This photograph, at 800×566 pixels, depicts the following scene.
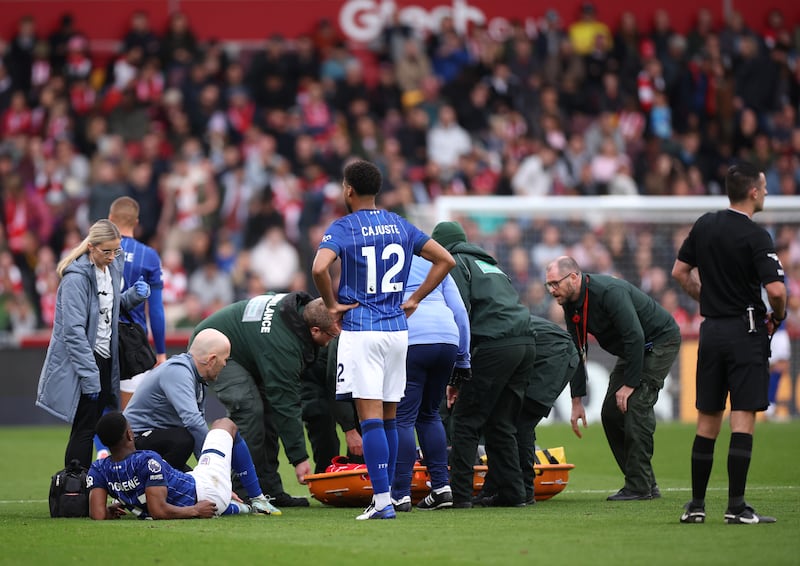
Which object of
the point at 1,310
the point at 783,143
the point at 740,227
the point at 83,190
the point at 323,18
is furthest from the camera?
the point at 323,18

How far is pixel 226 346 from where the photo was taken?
30.8 feet

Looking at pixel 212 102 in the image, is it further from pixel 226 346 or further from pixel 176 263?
pixel 226 346

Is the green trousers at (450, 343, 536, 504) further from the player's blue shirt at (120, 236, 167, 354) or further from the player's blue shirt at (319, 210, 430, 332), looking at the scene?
the player's blue shirt at (120, 236, 167, 354)

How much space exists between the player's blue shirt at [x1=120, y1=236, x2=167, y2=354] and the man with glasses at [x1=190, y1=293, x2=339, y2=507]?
131 cm

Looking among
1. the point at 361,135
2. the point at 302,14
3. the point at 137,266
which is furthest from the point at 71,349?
the point at 302,14

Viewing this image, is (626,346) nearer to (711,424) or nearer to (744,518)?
(711,424)

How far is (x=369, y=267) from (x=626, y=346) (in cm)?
285

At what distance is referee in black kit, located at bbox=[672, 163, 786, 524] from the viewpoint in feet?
27.2

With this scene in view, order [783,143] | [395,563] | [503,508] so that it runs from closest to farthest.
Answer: [395,563] → [503,508] → [783,143]

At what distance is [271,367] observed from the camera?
32.5 ft

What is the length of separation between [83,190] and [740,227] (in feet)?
50.8

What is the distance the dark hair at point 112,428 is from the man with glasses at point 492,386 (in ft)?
8.48

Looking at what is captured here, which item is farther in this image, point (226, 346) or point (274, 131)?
point (274, 131)

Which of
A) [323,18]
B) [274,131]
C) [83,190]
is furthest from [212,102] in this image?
[323,18]
